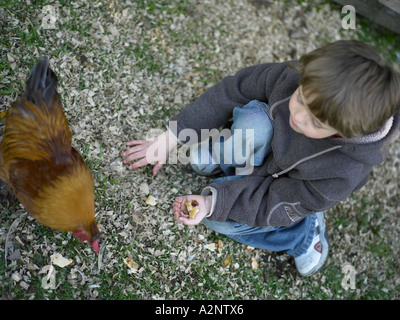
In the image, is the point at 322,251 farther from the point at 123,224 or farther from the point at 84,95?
the point at 84,95

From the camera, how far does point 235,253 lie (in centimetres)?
250

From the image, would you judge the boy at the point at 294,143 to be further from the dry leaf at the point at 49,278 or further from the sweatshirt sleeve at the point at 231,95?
the dry leaf at the point at 49,278

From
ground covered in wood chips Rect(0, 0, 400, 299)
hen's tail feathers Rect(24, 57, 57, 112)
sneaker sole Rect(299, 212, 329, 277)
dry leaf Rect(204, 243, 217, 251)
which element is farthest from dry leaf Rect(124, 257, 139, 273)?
sneaker sole Rect(299, 212, 329, 277)

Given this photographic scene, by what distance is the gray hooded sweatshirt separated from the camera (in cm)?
183

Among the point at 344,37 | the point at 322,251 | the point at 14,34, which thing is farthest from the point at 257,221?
the point at 344,37

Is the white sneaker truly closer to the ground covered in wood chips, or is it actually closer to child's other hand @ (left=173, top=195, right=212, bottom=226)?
the ground covered in wood chips

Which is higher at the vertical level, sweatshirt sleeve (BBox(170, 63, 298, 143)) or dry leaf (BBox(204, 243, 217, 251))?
sweatshirt sleeve (BBox(170, 63, 298, 143))

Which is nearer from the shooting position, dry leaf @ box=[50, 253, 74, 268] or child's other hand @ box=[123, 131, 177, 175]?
dry leaf @ box=[50, 253, 74, 268]

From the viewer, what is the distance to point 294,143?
6.46ft

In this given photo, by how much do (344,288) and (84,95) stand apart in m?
2.15
